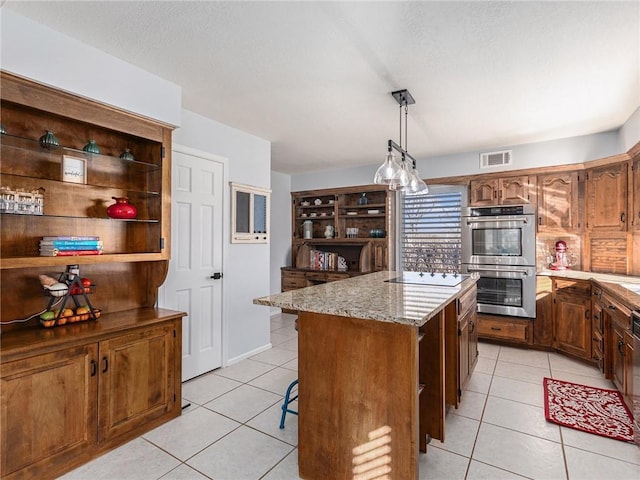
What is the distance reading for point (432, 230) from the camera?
16.7 ft

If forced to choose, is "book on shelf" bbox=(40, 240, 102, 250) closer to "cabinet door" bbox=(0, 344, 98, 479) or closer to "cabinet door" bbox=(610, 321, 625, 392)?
"cabinet door" bbox=(0, 344, 98, 479)

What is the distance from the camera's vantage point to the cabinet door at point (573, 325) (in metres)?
3.55

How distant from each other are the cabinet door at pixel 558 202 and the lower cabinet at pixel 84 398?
4.25 m

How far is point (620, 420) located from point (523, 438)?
2.78 ft

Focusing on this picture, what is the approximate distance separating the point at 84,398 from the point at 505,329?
4251mm

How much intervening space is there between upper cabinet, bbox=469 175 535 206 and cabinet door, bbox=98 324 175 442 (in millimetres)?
3999

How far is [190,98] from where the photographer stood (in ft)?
9.68

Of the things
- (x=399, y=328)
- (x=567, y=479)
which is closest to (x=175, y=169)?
(x=399, y=328)

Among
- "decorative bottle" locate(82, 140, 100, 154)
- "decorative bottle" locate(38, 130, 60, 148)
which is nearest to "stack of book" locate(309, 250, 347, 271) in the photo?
"decorative bottle" locate(82, 140, 100, 154)

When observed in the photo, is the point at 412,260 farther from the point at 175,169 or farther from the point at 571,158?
the point at 175,169

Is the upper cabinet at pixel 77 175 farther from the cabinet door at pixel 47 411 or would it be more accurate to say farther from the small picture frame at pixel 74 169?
the cabinet door at pixel 47 411

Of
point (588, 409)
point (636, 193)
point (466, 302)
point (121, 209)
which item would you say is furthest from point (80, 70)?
point (636, 193)

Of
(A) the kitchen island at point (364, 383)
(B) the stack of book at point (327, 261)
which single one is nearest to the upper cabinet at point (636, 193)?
(A) the kitchen island at point (364, 383)

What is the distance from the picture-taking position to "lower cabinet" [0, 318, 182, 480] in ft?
5.70
